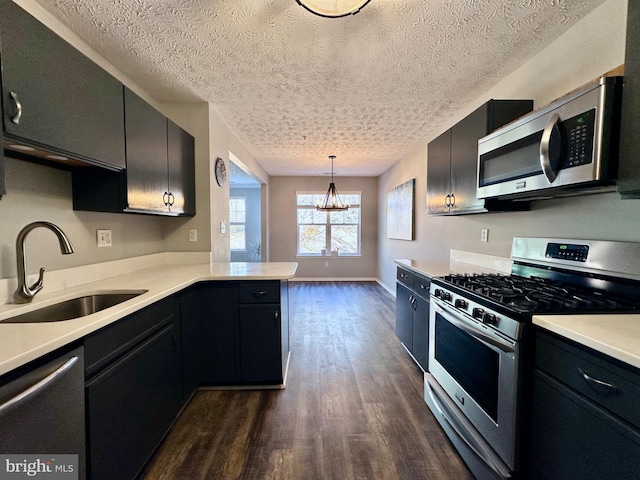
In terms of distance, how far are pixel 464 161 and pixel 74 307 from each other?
2767 mm

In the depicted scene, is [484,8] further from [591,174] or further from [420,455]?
[420,455]

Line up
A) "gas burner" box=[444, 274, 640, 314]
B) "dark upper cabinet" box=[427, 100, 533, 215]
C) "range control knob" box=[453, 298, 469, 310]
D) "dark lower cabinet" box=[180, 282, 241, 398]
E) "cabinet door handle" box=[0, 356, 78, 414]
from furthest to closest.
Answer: "dark lower cabinet" box=[180, 282, 241, 398], "dark upper cabinet" box=[427, 100, 533, 215], "range control knob" box=[453, 298, 469, 310], "gas burner" box=[444, 274, 640, 314], "cabinet door handle" box=[0, 356, 78, 414]

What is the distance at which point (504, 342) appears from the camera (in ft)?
3.98

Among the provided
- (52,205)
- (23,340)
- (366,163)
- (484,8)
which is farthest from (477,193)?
(366,163)

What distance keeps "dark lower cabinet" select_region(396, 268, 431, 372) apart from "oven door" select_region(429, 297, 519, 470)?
29 centimetres

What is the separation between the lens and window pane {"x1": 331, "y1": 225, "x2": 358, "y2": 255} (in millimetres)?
6648

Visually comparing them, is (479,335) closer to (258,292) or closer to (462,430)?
(462,430)

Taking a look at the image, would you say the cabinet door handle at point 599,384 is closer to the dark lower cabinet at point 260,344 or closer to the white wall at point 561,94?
the white wall at point 561,94

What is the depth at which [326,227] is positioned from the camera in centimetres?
662

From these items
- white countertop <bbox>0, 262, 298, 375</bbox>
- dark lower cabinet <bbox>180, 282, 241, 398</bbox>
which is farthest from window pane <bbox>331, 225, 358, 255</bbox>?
dark lower cabinet <bbox>180, 282, 241, 398</bbox>

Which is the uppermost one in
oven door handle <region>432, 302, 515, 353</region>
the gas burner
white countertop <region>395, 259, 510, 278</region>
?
the gas burner

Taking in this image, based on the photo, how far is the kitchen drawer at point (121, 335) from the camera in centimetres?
108

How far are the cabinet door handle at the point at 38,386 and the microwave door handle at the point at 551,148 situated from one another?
2.12 meters

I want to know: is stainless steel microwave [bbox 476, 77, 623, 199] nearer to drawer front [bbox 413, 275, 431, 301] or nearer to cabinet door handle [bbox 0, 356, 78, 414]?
drawer front [bbox 413, 275, 431, 301]
